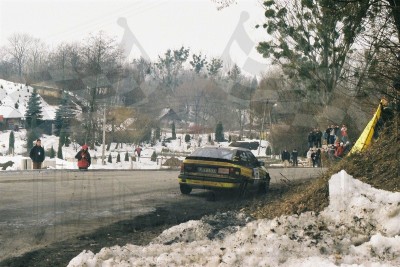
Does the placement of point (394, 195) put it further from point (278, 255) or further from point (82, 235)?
point (82, 235)

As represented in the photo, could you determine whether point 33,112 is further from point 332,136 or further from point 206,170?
point 206,170

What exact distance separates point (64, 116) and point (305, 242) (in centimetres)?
5841

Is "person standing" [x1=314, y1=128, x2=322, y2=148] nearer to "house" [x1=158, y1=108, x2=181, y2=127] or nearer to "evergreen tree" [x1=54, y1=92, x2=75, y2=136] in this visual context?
"evergreen tree" [x1=54, y1=92, x2=75, y2=136]

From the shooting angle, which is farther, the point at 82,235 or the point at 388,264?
the point at 82,235

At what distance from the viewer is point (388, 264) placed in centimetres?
497

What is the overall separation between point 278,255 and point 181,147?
204ft

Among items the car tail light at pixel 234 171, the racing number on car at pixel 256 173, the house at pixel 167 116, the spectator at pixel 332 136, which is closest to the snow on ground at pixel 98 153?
the house at pixel 167 116

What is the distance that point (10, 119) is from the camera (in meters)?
68.6

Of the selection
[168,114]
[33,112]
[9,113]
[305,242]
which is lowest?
[305,242]

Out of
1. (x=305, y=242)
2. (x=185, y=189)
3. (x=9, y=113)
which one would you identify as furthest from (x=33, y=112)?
(x=305, y=242)

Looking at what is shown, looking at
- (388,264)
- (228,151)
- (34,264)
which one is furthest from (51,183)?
(388,264)

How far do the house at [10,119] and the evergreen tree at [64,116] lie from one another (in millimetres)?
6883

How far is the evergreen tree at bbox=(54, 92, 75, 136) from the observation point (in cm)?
6050

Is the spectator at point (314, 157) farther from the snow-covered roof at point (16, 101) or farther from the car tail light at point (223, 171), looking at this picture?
the snow-covered roof at point (16, 101)
